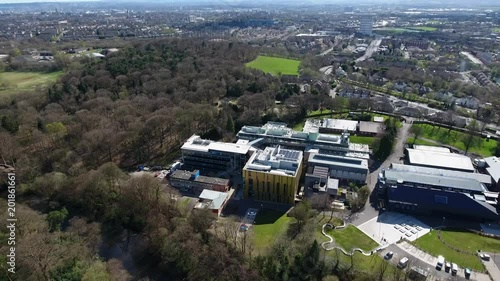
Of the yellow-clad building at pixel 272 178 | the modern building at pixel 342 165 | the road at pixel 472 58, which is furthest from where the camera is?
the road at pixel 472 58

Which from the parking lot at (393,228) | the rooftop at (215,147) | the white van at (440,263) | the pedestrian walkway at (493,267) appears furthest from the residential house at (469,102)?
the rooftop at (215,147)

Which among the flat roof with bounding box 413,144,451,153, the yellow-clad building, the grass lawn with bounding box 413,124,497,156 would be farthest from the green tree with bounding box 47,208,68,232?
the grass lawn with bounding box 413,124,497,156

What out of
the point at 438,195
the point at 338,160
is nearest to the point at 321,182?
the point at 338,160

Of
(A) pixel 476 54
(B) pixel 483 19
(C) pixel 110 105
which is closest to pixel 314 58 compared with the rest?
(A) pixel 476 54

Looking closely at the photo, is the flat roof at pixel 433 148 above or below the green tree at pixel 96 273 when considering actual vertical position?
below

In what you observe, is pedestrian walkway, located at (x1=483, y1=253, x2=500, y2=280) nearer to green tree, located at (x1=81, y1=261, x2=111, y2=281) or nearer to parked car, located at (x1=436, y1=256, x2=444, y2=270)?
parked car, located at (x1=436, y1=256, x2=444, y2=270)

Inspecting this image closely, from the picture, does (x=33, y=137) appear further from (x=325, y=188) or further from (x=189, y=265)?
(x=325, y=188)

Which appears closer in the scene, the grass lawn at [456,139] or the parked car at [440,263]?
the parked car at [440,263]

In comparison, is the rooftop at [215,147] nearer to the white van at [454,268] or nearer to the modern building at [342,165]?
the modern building at [342,165]
